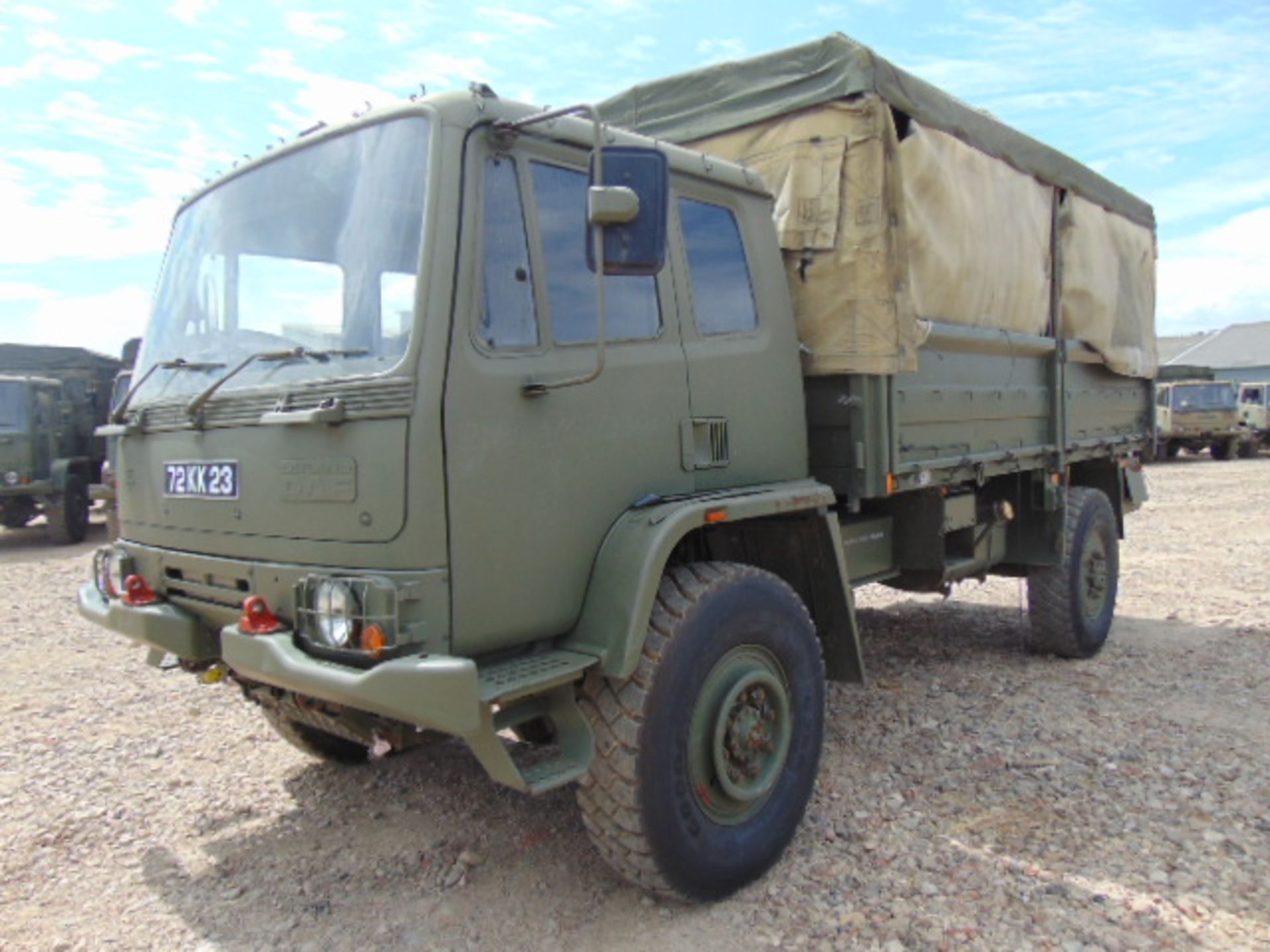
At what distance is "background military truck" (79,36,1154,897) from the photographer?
9.02 feet

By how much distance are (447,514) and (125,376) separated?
3.30m

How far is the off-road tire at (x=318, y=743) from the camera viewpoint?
13.8ft

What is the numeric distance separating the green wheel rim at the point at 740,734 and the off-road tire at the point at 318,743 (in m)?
1.71

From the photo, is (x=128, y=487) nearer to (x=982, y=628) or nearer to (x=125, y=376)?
(x=125, y=376)

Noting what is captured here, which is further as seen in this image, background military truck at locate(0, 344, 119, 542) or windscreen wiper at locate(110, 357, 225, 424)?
background military truck at locate(0, 344, 119, 542)

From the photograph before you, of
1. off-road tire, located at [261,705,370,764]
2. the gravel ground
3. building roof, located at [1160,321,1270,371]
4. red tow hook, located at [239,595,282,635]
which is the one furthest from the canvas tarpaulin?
building roof, located at [1160,321,1270,371]

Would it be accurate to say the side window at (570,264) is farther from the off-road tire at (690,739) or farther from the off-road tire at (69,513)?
the off-road tire at (69,513)

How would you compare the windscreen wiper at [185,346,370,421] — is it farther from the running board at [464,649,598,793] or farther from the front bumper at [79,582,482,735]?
the running board at [464,649,598,793]

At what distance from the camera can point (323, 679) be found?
2619mm

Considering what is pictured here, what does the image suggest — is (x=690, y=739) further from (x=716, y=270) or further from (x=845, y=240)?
(x=845, y=240)

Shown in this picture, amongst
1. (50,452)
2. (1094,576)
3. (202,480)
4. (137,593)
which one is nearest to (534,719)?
(202,480)

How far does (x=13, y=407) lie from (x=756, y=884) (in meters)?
13.1

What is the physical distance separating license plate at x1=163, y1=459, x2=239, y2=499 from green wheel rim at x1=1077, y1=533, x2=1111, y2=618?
196 inches

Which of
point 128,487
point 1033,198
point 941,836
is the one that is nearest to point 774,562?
point 941,836
